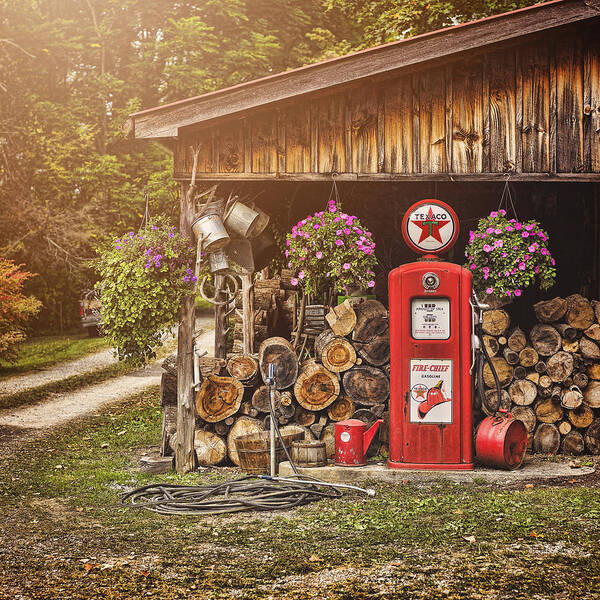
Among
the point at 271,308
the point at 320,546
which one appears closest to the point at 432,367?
the point at 320,546

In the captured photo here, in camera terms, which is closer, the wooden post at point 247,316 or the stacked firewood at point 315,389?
the stacked firewood at point 315,389

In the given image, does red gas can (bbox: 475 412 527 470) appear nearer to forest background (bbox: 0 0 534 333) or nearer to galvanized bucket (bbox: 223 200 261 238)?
galvanized bucket (bbox: 223 200 261 238)

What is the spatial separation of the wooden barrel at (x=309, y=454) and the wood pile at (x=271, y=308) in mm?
6945

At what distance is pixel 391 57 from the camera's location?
29.8 ft

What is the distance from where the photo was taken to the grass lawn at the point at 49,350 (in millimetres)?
20781

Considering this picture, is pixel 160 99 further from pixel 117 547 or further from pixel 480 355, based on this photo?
pixel 117 547

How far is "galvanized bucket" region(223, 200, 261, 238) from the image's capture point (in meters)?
9.21

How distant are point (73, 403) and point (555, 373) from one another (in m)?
9.43

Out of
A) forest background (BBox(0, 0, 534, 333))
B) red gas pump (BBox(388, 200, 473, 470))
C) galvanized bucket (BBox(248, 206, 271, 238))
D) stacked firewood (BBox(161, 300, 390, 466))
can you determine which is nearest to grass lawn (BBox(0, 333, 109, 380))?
forest background (BBox(0, 0, 534, 333))

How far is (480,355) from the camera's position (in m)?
8.64

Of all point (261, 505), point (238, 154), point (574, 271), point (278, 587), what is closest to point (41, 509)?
point (261, 505)

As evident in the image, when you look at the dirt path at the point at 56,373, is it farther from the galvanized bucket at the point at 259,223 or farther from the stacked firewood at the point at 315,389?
the galvanized bucket at the point at 259,223

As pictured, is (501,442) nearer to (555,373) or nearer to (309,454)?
(555,373)

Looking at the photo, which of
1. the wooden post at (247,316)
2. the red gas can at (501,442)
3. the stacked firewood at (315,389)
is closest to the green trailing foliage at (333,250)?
the stacked firewood at (315,389)
